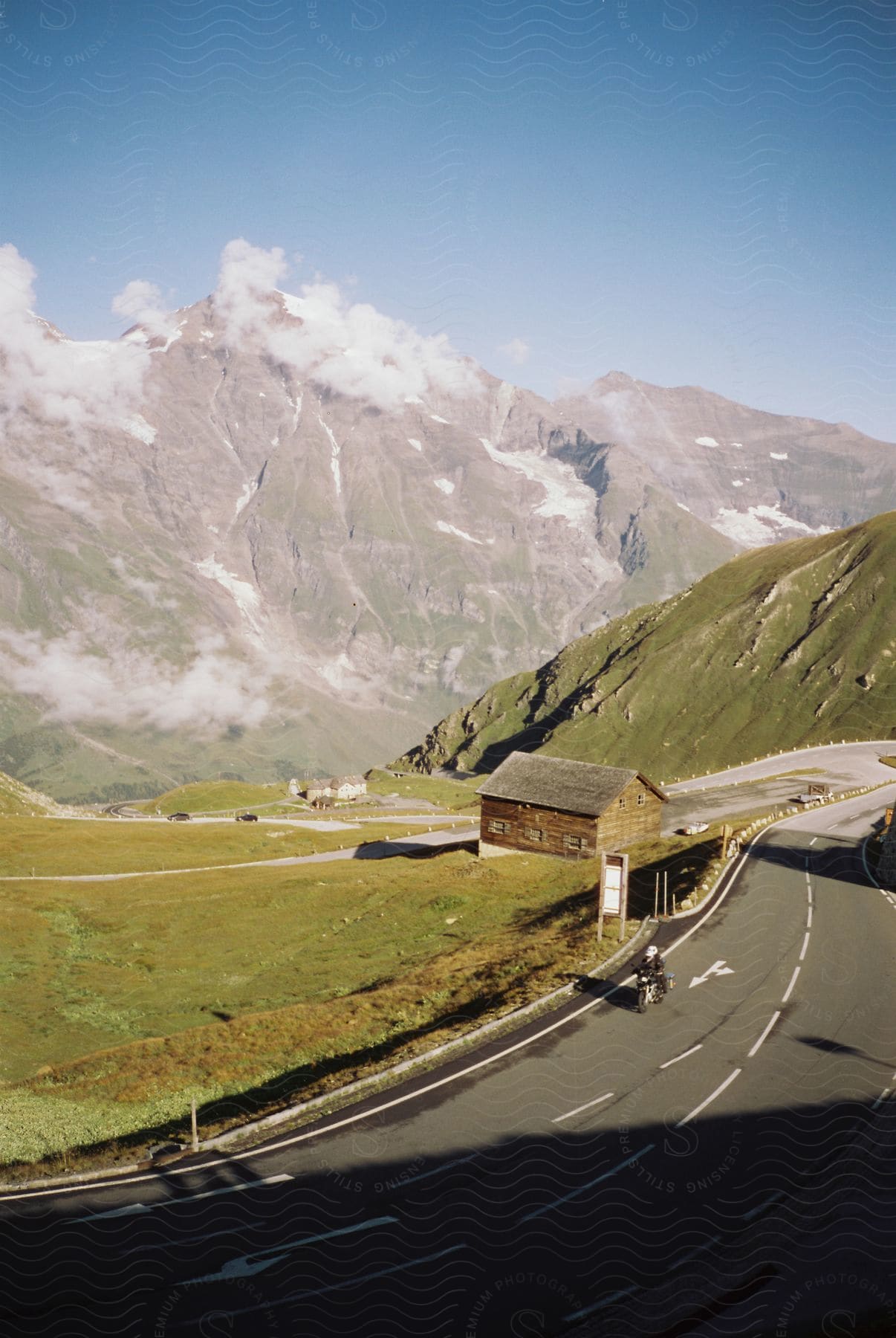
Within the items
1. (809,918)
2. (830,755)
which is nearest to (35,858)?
(809,918)

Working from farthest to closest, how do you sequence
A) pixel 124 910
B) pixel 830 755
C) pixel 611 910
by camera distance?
pixel 830 755 → pixel 124 910 → pixel 611 910

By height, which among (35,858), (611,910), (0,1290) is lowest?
(35,858)

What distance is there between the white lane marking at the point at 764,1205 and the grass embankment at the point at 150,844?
8816cm

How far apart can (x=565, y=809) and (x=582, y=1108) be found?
53259 millimetres

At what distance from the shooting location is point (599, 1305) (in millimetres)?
16797

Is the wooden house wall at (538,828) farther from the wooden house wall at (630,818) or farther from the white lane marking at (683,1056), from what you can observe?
the white lane marking at (683,1056)

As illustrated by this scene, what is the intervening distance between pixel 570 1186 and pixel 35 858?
94.4 metres

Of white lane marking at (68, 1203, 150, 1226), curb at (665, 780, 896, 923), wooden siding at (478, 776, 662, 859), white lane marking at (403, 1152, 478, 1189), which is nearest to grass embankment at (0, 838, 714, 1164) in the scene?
curb at (665, 780, 896, 923)

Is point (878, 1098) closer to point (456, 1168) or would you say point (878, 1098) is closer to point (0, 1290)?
point (456, 1168)

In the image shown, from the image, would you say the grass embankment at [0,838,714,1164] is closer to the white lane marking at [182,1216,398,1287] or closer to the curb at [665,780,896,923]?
the curb at [665,780,896,923]

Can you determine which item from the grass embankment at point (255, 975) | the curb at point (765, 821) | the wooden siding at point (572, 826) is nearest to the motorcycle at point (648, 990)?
the grass embankment at point (255, 975)

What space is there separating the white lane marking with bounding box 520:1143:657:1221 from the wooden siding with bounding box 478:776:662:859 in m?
53.5

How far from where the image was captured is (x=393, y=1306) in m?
16.4

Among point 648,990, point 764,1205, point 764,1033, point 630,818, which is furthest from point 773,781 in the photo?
point 764,1205
